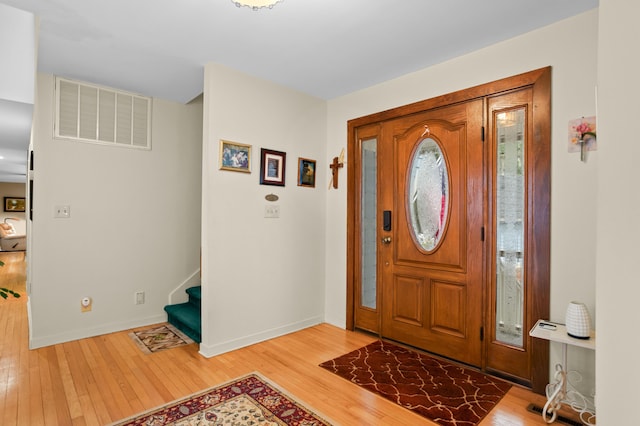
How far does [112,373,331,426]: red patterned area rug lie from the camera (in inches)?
75.9

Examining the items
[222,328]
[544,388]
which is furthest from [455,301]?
[222,328]

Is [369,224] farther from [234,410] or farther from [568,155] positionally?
[234,410]

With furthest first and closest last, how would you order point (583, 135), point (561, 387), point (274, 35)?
1. point (274, 35)
2. point (583, 135)
3. point (561, 387)

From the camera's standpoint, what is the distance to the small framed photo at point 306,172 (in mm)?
3498

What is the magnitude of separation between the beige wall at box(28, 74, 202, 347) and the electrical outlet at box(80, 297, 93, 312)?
0.04 meters

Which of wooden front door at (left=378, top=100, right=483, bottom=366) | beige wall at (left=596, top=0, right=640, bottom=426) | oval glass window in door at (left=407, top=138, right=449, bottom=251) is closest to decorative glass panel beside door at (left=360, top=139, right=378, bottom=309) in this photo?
wooden front door at (left=378, top=100, right=483, bottom=366)

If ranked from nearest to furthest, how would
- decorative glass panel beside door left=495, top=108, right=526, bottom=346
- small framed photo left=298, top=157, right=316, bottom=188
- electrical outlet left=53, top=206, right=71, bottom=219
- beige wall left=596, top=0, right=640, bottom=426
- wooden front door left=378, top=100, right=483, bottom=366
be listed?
1. beige wall left=596, top=0, right=640, bottom=426
2. decorative glass panel beside door left=495, top=108, right=526, bottom=346
3. wooden front door left=378, top=100, right=483, bottom=366
4. electrical outlet left=53, top=206, right=71, bottom=219
5. small framed photo left=298, top=157, right=316, bottom=188

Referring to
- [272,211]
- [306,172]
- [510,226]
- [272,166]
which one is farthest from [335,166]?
[510,226]

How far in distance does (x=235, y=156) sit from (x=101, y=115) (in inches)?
59.0

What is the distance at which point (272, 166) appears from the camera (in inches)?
128

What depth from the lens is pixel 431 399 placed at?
7.20 feet

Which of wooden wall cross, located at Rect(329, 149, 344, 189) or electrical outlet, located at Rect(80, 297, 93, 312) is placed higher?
wooden wall cross, located at Rect(329, 149, 344, 189)

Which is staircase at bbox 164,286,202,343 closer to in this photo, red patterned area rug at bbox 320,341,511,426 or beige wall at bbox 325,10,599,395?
red patterned area rug at bbox 320,341,511,426

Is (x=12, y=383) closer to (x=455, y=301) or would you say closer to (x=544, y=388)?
(x=455, y=301)
